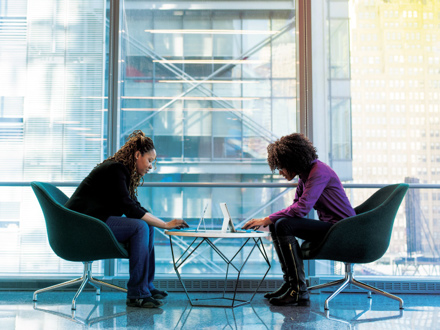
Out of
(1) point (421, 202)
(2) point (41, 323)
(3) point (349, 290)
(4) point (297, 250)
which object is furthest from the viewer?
(1) point (421, 202)

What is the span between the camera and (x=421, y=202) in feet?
12.1

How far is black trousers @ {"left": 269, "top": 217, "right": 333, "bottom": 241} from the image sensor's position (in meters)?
2.93

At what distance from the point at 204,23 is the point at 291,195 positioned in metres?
1.47

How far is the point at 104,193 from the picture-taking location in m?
2.93

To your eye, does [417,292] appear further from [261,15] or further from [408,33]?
[261,15]

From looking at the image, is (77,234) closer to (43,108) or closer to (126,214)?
(126,214)

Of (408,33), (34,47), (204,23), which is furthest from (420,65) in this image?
(34,47)

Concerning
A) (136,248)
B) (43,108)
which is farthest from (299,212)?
(43,108)

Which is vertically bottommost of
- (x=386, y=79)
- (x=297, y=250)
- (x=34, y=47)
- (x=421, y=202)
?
(x=297, y=250)

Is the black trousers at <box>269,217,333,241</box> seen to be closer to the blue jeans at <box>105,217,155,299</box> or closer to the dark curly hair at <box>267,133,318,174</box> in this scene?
the dark curly hair at <box>267,133,318,174</box>

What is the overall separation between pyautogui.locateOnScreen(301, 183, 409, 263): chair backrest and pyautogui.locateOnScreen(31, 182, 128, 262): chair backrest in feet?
3.87

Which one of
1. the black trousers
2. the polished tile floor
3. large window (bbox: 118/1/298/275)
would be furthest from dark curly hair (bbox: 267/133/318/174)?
the polished tile floor

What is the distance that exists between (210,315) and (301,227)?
744mm

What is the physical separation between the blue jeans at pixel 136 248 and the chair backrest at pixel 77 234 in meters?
0.06
